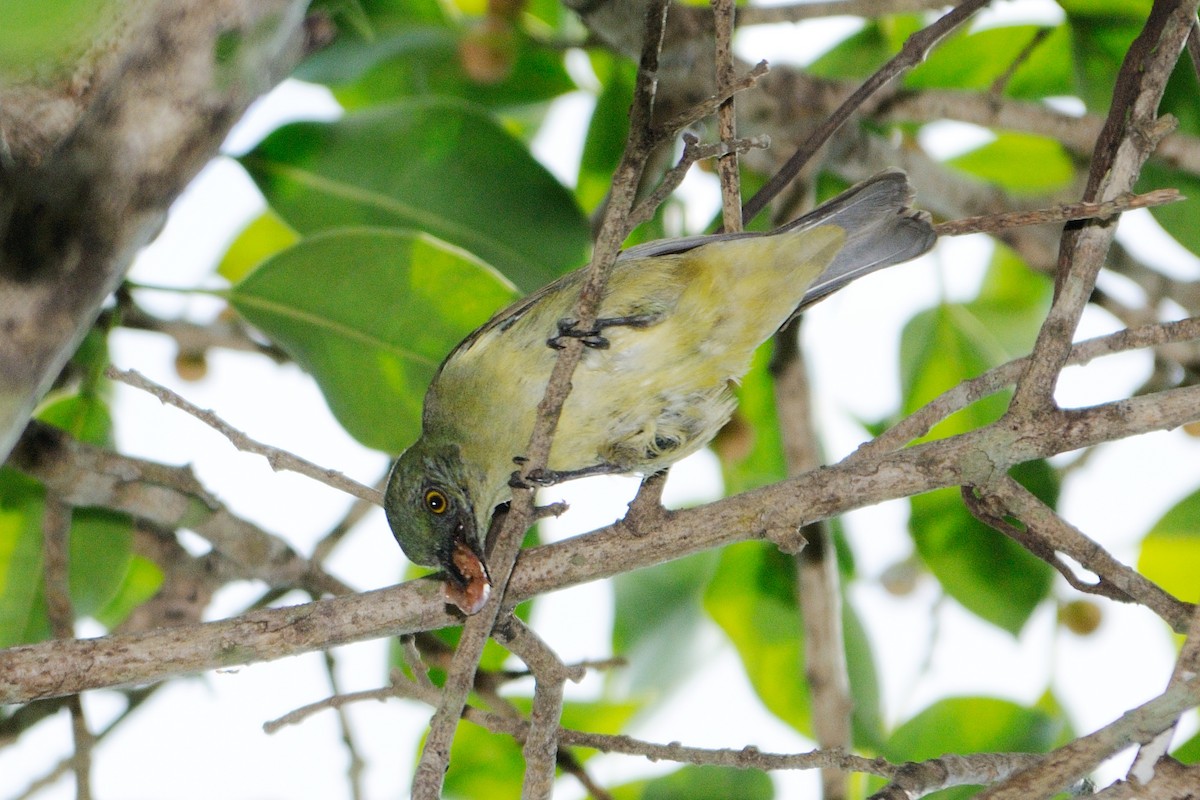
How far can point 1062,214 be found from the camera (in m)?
2.06

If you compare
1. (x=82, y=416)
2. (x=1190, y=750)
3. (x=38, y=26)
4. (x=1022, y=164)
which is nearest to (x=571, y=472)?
(x=1190, y=750)

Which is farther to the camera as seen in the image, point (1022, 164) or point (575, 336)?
point (1022, 164)

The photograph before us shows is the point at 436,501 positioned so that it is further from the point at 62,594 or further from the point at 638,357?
the point at 62,594

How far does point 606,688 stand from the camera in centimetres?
430

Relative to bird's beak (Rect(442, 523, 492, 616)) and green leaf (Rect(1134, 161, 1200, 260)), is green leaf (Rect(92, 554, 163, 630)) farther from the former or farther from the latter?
green leaf (Rect(1134, 161, 1200, 260))

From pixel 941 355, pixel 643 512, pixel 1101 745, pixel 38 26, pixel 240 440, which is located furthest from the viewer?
pixel 941 355

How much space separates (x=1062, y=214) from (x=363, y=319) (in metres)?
2.10

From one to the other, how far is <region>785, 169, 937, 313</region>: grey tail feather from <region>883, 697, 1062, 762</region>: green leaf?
1252mm

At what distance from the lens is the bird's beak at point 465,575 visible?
2.41 m

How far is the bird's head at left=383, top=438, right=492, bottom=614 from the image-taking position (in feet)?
9.63

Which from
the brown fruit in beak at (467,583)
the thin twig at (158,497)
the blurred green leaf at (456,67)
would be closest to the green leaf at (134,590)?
the thin twig at (158,497)

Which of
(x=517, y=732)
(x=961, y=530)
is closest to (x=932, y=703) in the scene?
(x=961, y=530)

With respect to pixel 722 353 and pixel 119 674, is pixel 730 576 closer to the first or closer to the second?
pixel 722 353

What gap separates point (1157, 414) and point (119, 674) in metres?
2.04
